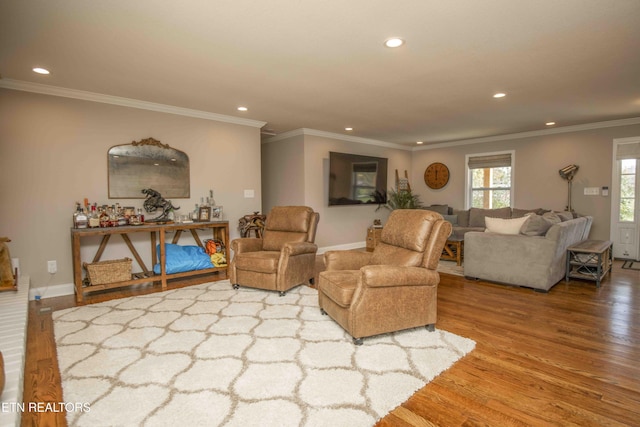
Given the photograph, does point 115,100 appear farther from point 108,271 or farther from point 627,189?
point 627,189

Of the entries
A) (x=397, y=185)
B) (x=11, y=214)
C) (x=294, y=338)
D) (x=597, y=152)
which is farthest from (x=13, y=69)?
(x=597, y=152)

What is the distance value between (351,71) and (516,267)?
2932 mm

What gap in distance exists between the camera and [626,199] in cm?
552

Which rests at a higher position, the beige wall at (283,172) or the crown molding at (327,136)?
the crown molding at (327,136)

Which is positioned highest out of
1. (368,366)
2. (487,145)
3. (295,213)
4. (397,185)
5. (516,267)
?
(487,145)

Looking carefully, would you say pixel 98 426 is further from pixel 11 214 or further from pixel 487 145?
pixel 487 145

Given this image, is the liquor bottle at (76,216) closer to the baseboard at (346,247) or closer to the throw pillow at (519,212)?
the baseboard at (346,247)

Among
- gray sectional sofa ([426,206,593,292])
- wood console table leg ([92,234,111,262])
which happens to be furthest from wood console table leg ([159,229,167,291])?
gray sectional sofa ([426,206,593,292])

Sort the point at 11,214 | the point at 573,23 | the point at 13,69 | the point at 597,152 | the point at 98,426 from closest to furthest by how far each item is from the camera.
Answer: the point at 98,426 → the point at 573,23 → the point at 13,69 → the point at 11,214 → the point at 597,152

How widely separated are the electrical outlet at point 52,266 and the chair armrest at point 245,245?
1937mm

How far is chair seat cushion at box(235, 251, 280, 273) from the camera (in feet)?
11.8

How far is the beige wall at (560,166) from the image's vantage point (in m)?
5.65

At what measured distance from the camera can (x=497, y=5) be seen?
2055 millimetres

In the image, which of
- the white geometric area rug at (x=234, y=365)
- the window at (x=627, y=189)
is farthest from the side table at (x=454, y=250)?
the white geometric area rug at (x=234, y=365)
